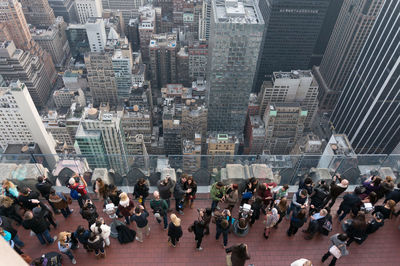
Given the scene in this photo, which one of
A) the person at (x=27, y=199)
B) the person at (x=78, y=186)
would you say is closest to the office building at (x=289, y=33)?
the person at (x=78, y=186)

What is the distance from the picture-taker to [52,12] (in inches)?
3969

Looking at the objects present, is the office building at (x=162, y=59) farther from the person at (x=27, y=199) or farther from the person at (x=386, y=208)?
the person at (x=386, y=208)

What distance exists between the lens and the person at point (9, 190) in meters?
12.4

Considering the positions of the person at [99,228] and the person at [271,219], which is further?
the person at [271,219]

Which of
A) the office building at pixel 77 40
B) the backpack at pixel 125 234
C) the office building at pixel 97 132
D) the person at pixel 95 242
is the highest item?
the person at pixel 95 242

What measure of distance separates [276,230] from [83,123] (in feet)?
128

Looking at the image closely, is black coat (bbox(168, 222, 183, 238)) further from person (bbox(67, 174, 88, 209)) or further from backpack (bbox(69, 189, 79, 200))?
backpack (bbox(69, 189, 79, 200))

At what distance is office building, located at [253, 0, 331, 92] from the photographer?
69.7 m

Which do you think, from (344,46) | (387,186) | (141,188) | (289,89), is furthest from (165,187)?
(344,46)

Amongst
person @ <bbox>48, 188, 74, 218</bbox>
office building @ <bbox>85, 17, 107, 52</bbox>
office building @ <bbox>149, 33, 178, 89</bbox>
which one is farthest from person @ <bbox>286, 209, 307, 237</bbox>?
office building @ <bbox>85, 17, 107, 52</bbox>

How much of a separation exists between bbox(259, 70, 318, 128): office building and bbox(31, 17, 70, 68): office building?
212ft

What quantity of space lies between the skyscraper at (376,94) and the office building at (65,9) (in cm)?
9002

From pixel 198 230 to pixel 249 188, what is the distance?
10.1 ft

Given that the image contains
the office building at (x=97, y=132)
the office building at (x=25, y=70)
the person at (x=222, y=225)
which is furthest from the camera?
the office building at (x=25, y=70)
